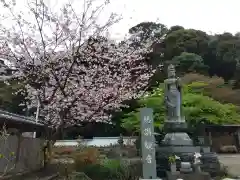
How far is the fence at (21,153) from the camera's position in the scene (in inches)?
401

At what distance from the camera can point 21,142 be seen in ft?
39.0

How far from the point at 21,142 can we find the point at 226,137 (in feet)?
64.0

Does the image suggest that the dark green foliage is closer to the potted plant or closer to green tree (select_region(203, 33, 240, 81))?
the potted plant

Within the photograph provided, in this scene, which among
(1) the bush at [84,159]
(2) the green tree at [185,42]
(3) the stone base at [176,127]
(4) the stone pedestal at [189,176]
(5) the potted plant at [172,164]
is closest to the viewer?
(4) the stone pedestal at [189,176]

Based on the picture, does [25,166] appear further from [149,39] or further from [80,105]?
[149,39]

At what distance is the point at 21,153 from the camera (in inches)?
468

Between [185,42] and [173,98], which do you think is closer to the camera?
[173,98]

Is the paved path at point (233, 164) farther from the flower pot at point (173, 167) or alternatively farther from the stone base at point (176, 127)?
the flower pot at point (173, 167)

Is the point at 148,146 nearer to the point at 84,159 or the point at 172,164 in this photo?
the point at 172,164

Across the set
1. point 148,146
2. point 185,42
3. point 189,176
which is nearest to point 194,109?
point 189,176

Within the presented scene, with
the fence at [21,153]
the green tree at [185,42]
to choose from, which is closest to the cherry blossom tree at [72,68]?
the fence at [21,153]

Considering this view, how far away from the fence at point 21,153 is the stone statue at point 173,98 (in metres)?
6.04

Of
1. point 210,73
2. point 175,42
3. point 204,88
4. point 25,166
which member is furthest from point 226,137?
point 25,166

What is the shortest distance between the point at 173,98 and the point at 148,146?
164 inches
